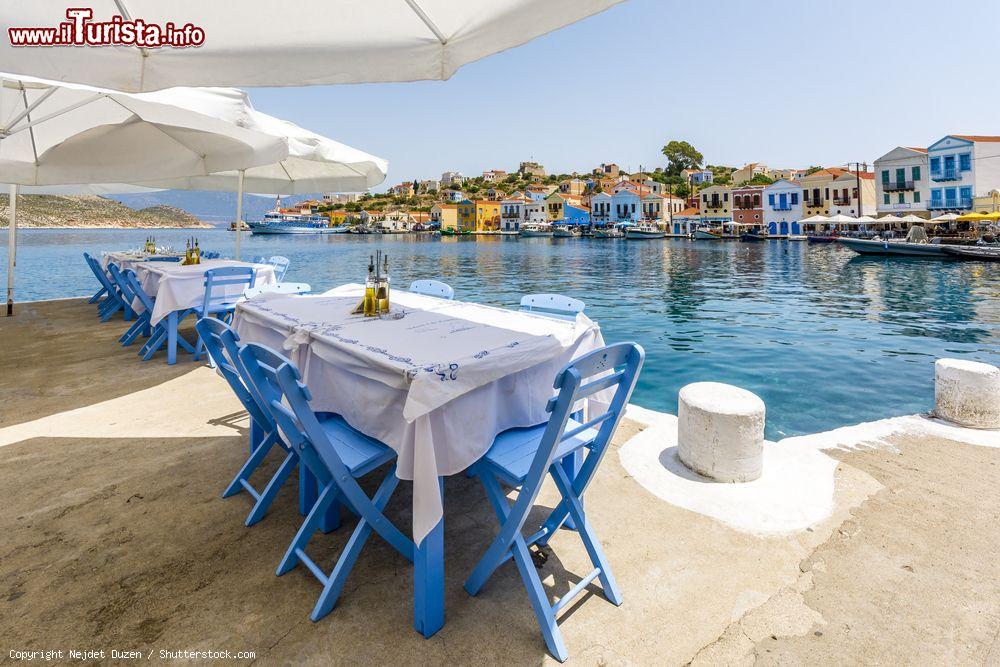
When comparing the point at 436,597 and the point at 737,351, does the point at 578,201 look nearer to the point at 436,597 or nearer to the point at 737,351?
the point at 737,351

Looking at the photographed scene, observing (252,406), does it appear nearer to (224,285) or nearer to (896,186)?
(224,285)

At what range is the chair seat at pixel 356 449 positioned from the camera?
5.82 ft

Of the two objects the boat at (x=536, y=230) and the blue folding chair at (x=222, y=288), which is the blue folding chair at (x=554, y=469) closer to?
the blue folding chair at (x=222, y=288)

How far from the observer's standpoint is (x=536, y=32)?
1.88m

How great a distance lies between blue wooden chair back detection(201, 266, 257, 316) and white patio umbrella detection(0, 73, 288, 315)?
1222 mm

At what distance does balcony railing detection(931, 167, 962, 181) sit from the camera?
35.8m

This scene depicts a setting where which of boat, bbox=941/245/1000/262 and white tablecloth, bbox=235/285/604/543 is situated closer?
white tablecloth, bbox=235/285/604/543

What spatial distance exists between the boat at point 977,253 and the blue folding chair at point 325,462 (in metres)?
31.1

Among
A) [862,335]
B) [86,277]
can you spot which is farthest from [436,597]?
[86,277]

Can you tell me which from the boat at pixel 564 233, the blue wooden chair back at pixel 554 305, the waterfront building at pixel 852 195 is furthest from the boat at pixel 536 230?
the blue wooden chair back at pixel 554 305

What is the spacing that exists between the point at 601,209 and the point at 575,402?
72499 mm

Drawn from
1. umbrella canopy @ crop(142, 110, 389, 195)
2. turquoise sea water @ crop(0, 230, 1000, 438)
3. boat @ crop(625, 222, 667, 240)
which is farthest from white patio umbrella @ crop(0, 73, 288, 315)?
boat @ crop(625, 222, 667, 240)

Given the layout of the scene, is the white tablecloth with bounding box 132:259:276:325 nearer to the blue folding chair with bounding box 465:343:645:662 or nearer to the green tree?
the blue folding chair with bounding box 465:343:645:662

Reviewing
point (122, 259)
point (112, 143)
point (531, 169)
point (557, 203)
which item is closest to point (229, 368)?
point (112, 143)
